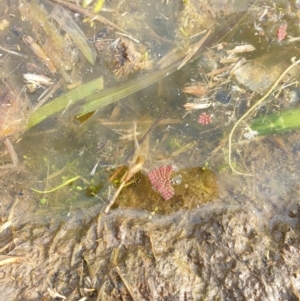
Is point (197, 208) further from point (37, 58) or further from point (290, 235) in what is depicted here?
point (37, 58)

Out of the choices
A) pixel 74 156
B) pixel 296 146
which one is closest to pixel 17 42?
pixel 74 156

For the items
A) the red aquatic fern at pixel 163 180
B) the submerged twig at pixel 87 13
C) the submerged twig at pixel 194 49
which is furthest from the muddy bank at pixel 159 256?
the submerged twig at pixel 87 13

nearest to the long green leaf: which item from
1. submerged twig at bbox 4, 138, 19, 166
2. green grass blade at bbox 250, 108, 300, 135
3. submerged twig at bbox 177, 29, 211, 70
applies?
submerged twig at bbox 177, 29, 211, 70

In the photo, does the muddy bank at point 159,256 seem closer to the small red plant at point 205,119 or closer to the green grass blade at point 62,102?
the small red plant at point 205,119

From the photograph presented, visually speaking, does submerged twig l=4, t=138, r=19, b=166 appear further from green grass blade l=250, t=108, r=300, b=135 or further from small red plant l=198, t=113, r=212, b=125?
green grass blade l=250, t=108, r=300, b=135

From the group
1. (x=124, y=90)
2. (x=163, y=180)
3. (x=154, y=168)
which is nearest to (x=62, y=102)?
(x=124, y=90)

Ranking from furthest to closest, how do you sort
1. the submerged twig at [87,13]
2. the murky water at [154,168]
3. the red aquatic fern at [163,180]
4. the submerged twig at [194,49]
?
the submerged twig at [87,13] → the submerged twig at [194,49] → the red aquatic fern at [163,180] → the murky water at [154,168]

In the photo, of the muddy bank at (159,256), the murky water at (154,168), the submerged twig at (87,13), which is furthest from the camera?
the submerged twig at (87,13)
